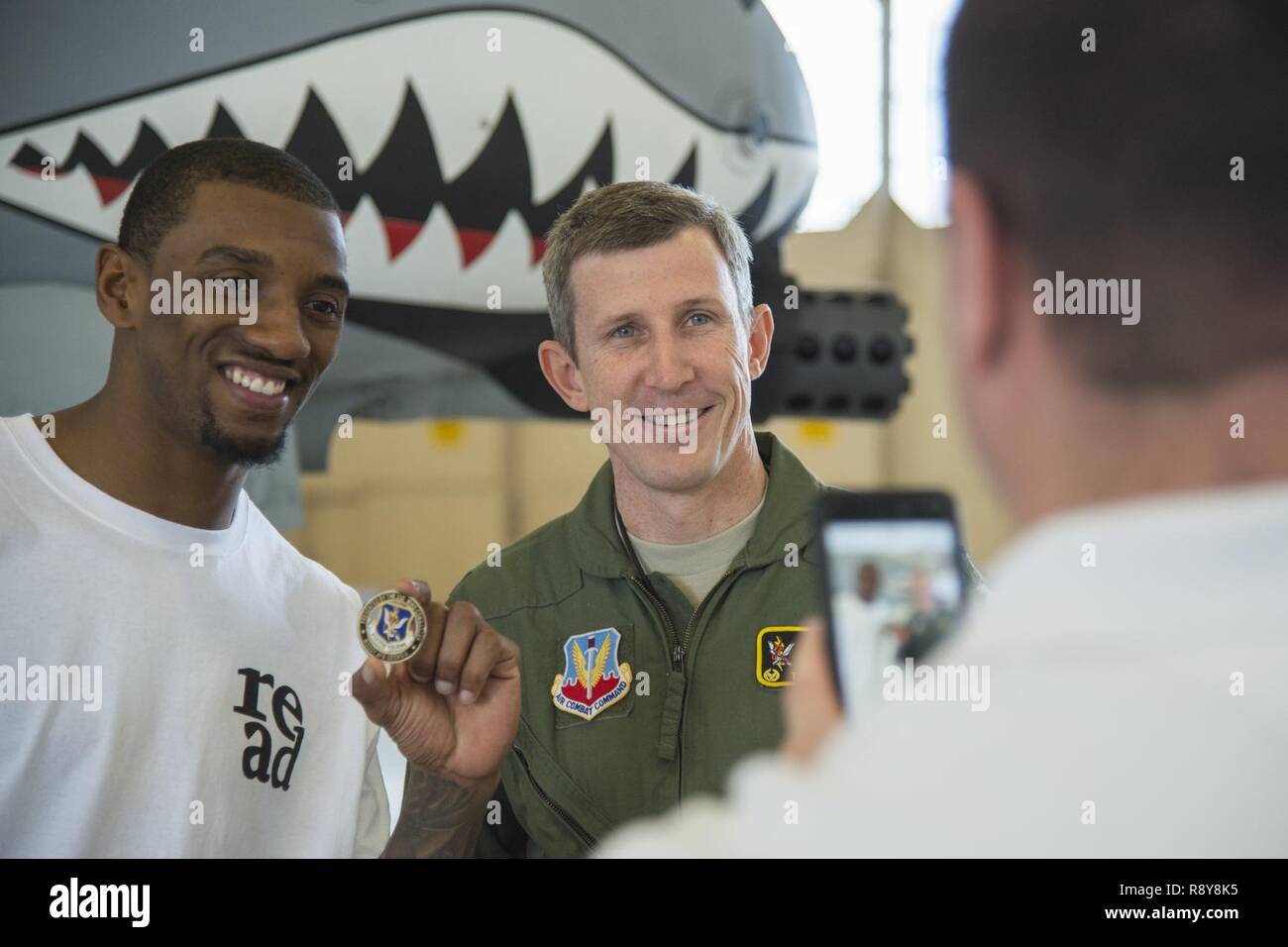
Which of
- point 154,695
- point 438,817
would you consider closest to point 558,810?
point 438,817

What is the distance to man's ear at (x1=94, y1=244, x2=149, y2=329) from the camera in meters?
0.91

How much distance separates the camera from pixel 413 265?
1.10 meters

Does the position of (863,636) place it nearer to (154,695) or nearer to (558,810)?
(558,810)

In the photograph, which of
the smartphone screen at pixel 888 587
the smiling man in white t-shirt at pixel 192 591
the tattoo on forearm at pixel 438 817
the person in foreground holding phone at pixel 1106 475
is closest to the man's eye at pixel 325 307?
the smiling man in white t-shirt at pixel 192 591

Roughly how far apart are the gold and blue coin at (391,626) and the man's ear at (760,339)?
359mm

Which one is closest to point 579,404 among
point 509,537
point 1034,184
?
point 509,537

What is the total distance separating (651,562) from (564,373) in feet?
0.55

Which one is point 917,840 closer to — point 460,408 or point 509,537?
point 509,537

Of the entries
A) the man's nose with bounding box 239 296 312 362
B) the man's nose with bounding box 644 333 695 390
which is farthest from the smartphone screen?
the man's nose with bounding box 239 296 312 362

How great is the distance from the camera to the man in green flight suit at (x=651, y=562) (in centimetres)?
89

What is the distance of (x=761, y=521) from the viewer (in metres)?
0.92

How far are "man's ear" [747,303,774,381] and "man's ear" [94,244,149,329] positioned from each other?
0.46 metres

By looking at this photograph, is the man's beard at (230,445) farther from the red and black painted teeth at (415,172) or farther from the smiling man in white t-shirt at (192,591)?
the red and black painted teeth at (415,172)
